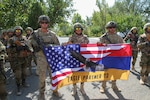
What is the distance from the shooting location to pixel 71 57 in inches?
264

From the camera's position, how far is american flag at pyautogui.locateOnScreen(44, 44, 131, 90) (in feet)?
21.3

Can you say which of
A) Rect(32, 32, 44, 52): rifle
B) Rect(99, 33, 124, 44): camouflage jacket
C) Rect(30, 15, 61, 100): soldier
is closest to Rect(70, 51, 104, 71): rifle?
Rect(30, 15, 61, 100): soldier

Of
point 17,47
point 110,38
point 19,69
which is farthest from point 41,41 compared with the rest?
point 110,38

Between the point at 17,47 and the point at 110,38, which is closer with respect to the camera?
the point at 110,38

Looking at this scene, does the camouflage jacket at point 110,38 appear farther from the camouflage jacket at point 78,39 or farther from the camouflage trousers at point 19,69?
the camouflage trousers at point 19,69

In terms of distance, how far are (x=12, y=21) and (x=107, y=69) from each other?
568 cm

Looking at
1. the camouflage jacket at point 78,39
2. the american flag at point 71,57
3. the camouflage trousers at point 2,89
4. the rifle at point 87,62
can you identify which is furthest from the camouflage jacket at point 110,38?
the camouflage trousers at point 2,89

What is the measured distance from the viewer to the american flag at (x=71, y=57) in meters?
6.48

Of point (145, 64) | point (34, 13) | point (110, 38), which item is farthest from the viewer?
point (34, 13)

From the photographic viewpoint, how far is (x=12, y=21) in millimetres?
11164

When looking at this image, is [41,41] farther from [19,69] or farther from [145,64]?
[145,64]

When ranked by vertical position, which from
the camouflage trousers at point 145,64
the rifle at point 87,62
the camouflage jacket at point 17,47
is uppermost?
the camouflage jacket at point 17,47

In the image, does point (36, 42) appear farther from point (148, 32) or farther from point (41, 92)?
point (148, 32)

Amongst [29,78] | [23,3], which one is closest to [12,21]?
[23,3]
